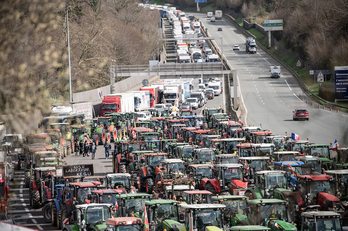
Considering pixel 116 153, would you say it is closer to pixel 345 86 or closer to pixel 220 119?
pixel 220 119

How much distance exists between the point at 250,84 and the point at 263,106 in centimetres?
2105

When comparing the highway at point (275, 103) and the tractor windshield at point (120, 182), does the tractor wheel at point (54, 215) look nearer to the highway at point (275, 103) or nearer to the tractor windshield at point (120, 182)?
the tractor windshield at point (120, 182)

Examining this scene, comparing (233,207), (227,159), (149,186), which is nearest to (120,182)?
(149,186)

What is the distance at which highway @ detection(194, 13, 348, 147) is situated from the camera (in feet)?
155

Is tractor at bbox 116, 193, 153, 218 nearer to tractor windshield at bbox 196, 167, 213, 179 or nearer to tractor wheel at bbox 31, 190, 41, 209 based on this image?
tractor windshield at bbox 196, 167, 213, 179

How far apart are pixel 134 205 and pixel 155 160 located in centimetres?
967

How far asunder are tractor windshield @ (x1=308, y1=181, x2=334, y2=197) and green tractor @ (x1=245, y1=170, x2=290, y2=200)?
48.9 inches

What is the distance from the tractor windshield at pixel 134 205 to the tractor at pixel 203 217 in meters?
2.87

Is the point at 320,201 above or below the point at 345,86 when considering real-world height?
below

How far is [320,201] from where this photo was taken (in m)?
19.1

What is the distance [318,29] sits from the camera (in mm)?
63000

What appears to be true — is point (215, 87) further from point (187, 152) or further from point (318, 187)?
point (318, 187)

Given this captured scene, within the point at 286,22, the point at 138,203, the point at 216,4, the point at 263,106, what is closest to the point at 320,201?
the point at 138,203

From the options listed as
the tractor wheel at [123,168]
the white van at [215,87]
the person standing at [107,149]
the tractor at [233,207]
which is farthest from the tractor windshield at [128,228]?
the white van at [215,87]
